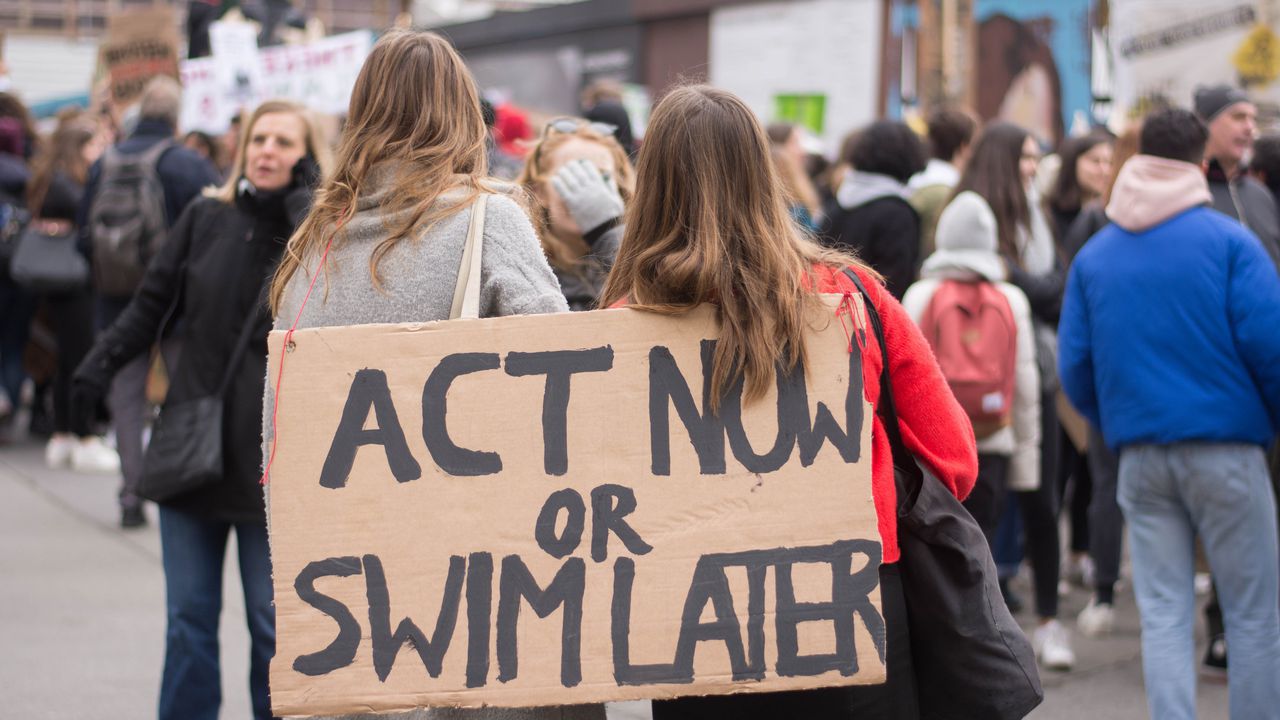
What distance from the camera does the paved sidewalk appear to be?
5023 mm

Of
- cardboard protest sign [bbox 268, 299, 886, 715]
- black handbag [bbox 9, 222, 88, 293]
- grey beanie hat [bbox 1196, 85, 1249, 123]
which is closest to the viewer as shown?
cardboard protest sign [bbox 268, 299, 886, 715]

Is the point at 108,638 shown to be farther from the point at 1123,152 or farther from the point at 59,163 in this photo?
the point at 59,163

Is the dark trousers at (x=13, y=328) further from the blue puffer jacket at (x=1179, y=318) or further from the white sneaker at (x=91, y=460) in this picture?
the blue puffer jacket at (x=1179, y=318)

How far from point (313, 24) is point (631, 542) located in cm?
947

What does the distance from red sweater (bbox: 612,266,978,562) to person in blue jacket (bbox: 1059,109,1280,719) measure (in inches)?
68.3

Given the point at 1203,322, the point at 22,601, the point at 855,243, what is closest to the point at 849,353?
the point at 1203,322

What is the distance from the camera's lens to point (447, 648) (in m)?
2.33

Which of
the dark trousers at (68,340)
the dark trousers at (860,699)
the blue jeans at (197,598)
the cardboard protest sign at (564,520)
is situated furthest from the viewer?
the dark trousers at (68,340)

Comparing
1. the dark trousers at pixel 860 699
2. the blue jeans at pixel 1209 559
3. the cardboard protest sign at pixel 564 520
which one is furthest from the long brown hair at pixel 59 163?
the dark trousers at pixel 860 699

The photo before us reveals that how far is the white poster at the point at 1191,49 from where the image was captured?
8.59 m

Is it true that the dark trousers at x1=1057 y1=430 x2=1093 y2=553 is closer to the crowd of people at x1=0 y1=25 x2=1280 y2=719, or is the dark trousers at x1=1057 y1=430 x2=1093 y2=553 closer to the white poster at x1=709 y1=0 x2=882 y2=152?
the crowd of people at x1=0 y1=25 x2=1280 y2=719

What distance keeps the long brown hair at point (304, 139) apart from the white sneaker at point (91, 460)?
607cm

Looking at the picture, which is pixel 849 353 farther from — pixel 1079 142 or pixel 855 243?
pixel 1079 142

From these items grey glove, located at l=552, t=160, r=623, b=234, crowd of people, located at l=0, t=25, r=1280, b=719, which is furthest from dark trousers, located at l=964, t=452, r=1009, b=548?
grey glove, located at l=552, t=160, r=623, b=234
